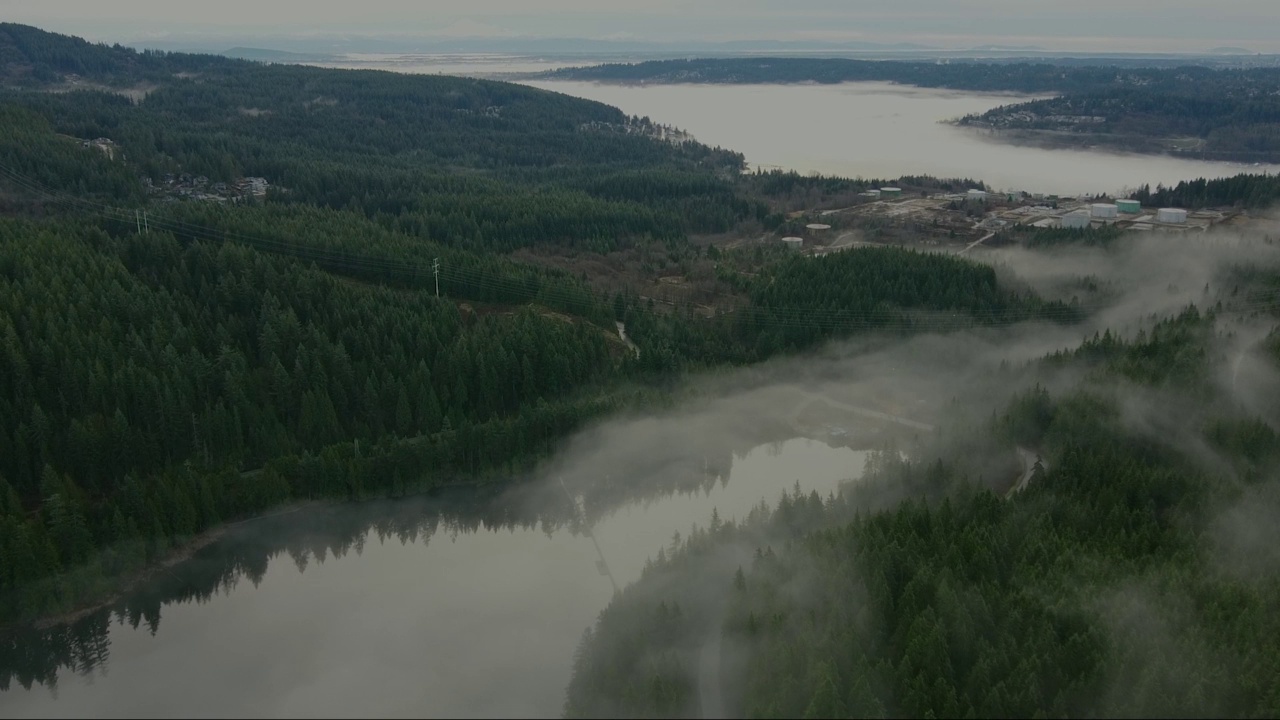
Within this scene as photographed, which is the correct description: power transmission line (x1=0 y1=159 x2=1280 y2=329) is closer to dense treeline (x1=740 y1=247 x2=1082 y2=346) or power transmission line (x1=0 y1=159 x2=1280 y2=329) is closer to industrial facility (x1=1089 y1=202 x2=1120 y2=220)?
dense treeline (x1=740 y1=247 x2=1082 y2=346)

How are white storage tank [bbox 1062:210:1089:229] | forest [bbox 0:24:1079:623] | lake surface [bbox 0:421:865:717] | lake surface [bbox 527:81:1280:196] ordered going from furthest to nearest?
lake surface [bbox 527:81:1280:196] < white storage tank [bbox 1062:210:1089:229] < forest [bbox 0:24:1079:623] < lake surface [bbox 0:421:865:717]

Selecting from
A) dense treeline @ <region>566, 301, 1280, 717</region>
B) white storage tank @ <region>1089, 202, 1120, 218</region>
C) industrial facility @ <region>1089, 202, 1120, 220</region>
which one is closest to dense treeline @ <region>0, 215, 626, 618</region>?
dense treeline @ <region>566, 301, 1280, 717</region>

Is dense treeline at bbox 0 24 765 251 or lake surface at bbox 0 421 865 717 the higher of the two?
dense treeline at bbox 0 24 765 251

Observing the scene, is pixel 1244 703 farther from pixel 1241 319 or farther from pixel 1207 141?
pixel 1207 141

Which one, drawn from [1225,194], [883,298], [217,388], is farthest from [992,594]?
[1225,194]

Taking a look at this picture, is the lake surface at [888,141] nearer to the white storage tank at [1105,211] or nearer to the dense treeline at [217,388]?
the white storage tank at [1105,211]

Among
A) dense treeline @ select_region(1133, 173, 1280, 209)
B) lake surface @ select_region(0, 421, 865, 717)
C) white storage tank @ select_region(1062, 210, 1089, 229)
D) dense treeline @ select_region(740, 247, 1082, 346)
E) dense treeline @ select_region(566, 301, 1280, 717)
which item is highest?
dense treeline @ select_region(1133, 173, 1280, 209)
